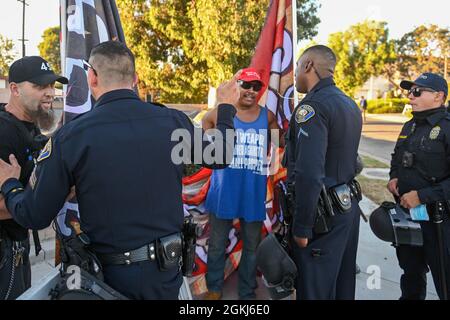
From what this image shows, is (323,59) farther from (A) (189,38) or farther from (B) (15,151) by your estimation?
(A) (189,38)

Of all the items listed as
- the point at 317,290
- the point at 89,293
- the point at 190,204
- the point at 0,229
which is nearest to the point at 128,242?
the point at 89,293

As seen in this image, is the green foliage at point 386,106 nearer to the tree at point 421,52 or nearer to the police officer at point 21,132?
the tree at point 421,52

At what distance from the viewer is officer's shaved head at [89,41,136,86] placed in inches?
70.5

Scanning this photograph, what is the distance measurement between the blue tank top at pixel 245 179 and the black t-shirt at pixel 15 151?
1605 millimetres

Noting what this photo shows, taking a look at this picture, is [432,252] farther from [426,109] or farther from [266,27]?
[266,27]

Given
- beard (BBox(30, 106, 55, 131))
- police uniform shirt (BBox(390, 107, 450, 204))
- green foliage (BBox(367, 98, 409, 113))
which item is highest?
green foliage (BBox(367, 98, 409, 113))

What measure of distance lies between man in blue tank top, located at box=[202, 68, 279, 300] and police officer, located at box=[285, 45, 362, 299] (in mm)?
579

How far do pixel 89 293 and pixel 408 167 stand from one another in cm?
260

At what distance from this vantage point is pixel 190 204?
147 inches

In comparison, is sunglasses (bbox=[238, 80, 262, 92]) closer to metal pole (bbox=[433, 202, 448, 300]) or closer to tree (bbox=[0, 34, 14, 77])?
metal pole (bbox=[433, 202, 448, 300])

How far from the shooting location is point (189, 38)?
10.4m

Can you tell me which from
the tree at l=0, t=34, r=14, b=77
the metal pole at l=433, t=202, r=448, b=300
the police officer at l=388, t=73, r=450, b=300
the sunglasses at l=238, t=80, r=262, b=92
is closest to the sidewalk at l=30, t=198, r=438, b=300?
the police officer at l=388, t=73, r=450, b=300

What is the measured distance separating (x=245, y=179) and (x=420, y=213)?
55.5 inches

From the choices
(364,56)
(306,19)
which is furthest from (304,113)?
(364,56)
